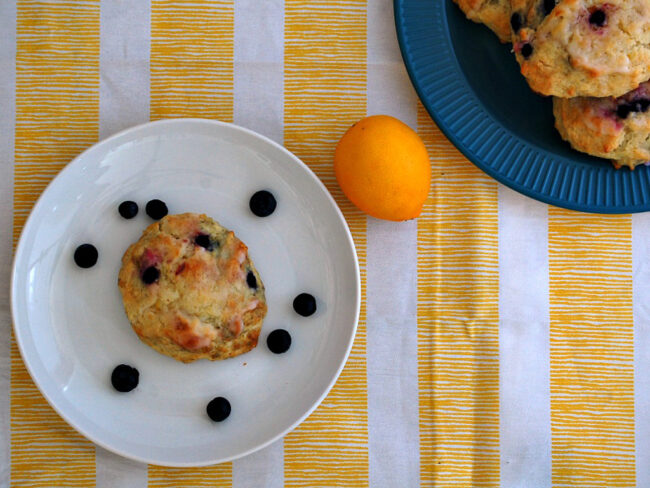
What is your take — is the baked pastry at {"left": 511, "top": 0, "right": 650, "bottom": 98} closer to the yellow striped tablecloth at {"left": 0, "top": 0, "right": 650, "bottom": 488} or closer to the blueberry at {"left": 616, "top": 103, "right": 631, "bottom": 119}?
the blueberry at {"left": 616, "top": 103, "right": 631, "bottom": 119}

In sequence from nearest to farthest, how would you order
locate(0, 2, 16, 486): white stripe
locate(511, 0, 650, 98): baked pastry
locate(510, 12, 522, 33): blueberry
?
locate(511, 0, 650, 98): baked pastry
locate(510, 12, 522, 33): blueberry
locate(0, 2, 16, 486): white stripe

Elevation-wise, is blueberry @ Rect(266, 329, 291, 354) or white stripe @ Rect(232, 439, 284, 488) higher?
blueberry @ Rect(266, 329, 291, 354)

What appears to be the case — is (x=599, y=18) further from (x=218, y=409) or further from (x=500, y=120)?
(x=218, y=409)

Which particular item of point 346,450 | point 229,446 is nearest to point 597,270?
point 346,450

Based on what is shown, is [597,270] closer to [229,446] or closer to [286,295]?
[286,295]

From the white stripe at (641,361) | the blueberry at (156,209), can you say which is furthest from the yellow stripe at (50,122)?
the white stripe at (641,361)

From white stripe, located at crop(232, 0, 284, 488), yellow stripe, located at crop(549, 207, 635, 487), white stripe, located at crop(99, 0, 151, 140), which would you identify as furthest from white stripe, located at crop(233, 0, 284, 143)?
yellow stripe, located at crop(549, 207, 635, 487)
